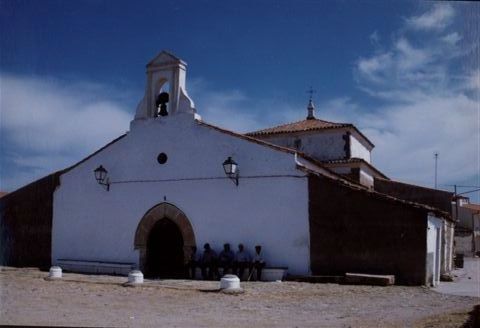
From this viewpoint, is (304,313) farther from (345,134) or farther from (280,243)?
(345,134)

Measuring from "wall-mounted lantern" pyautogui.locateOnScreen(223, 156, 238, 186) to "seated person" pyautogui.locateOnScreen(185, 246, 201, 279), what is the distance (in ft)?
7.68

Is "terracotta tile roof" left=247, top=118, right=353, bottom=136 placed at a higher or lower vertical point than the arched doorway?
higher

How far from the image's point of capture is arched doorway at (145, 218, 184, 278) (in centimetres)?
1542

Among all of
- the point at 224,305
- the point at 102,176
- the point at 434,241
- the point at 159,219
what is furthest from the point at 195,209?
the point at 434,241

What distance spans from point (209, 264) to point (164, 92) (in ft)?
18.8

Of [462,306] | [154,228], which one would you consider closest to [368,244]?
[462,306]

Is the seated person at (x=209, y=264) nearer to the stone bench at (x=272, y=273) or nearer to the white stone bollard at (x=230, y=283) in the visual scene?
the stone bench at (x=272, y=273)

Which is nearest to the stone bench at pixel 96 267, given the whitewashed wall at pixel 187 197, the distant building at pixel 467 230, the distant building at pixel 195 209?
the distant building at pixel 195 209

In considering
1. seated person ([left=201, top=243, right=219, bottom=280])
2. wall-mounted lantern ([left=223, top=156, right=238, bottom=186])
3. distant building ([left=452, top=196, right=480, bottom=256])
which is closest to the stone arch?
seated person ([left=201, top=243, right=219, bottom=280])

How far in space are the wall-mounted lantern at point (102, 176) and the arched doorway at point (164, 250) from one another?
2324 millimetres

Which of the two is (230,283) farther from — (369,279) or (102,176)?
(102,176)

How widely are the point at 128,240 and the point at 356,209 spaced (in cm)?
724

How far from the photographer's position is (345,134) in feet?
66.7

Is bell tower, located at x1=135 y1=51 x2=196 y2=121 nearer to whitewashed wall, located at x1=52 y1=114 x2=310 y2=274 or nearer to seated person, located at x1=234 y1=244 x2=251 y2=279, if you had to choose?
whitewashed wall, located at x1=52 y1=114 x2=310 y2=274
